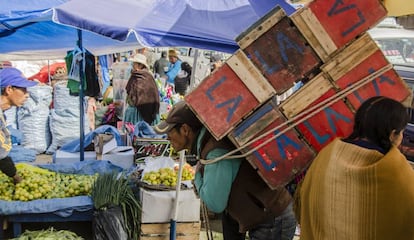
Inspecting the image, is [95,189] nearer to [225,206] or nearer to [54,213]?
[54,213]

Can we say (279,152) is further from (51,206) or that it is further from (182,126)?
(51,206)

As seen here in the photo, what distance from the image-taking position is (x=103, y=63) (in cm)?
1188

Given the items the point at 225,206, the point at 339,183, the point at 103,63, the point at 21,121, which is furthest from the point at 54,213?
the point at 103,63

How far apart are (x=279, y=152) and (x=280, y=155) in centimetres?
2

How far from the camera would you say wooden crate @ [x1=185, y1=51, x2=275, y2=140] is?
2498 mm

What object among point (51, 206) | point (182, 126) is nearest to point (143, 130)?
point (51, 206)

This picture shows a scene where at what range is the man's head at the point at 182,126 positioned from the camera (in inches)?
113

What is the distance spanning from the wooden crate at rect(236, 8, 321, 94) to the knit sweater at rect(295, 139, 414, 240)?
1.44ft

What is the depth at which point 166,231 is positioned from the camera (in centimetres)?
488

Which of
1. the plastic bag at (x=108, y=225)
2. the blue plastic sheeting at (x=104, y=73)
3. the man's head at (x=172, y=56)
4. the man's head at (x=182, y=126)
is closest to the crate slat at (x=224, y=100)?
the man's head at (x=182, y=126)

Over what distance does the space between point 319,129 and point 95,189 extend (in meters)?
2.83

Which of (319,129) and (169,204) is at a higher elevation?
(319,129)

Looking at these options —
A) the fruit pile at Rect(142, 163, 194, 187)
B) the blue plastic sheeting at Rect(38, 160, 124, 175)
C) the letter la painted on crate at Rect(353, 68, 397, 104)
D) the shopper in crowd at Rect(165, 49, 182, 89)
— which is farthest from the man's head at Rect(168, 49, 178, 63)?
the letter la painted on crate at Rect(353, 68, 397, 104)

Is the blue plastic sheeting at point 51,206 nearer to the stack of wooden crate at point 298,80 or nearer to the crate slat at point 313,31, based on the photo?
the stack of wooden crate at point 298,80
